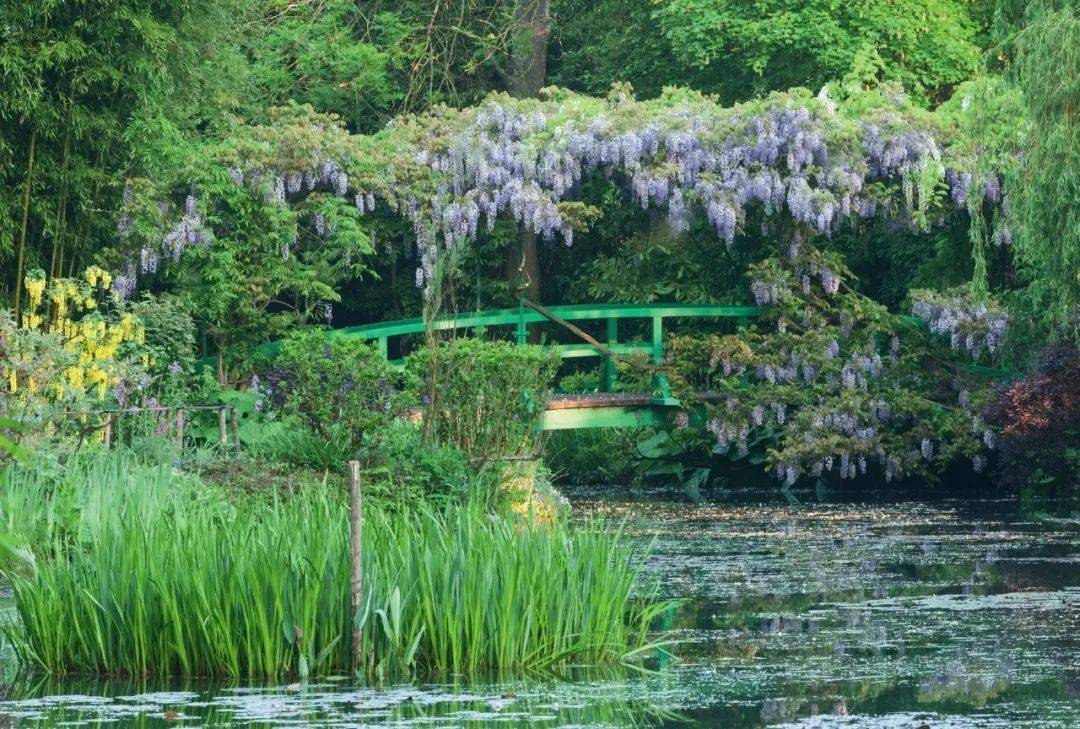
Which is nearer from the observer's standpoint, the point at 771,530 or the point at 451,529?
the point at 451,529

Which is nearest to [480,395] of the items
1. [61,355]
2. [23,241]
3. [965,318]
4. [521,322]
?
[61,355]

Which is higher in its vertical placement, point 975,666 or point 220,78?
point 220,78

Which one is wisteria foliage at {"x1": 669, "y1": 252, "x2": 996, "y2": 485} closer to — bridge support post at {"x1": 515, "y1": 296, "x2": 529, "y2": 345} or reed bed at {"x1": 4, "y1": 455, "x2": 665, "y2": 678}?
bridge support post at {"x1": 515, "y1": 296, "x2": 529, "y2": 345}

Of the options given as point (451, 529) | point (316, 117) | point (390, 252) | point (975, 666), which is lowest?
point (975, 666)

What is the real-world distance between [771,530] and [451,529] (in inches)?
225

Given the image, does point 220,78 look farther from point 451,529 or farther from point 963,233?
point 451,529

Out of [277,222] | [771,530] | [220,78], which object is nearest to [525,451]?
[771,530]

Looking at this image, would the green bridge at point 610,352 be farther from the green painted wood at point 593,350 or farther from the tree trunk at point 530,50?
the tree trunk at point 530,50

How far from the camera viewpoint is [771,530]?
11484mm

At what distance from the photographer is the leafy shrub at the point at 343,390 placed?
9620mm

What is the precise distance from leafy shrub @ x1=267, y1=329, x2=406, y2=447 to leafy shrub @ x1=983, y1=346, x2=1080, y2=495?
5.73 meters

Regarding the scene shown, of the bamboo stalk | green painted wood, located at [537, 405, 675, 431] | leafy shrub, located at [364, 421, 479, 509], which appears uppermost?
the bamboo stalk

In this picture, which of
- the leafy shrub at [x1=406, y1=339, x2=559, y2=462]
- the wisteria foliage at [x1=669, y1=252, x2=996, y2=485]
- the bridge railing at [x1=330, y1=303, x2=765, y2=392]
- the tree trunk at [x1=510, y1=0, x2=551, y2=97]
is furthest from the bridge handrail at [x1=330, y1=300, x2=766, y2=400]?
the leafy shrub at [x1=406, y1=339, x2=559, y2=462]

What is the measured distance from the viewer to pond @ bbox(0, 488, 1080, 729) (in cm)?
509
